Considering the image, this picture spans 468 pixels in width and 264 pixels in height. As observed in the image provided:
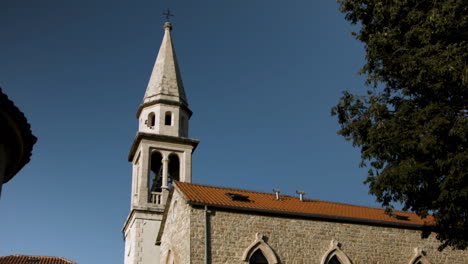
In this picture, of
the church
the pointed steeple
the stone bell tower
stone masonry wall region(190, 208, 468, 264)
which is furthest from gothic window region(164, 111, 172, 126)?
stone masonry wall region(190, 208, 468, 264)

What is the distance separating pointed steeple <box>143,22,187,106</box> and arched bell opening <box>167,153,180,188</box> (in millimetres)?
3779

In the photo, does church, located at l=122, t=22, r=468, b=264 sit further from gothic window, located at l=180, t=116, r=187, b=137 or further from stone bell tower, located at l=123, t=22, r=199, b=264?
gothic window, located at l=180, t=116, r=187, b=137

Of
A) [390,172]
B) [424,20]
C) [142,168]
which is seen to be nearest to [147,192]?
[142,168]

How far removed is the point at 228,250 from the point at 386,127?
7.72 metres

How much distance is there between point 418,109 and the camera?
49.3 ft

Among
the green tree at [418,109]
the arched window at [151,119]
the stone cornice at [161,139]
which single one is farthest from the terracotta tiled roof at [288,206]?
the arched window at [151,119]

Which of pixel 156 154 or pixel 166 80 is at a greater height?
pixel 166 80

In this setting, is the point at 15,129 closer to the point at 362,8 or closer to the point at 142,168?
the point at 362,8

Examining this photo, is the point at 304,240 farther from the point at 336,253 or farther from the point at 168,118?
the point at 168,118

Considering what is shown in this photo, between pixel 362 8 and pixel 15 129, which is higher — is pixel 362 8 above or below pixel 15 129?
above

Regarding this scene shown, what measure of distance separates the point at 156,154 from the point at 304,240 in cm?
1334

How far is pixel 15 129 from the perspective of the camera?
6746 mm

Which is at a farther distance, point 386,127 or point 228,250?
point 228,250

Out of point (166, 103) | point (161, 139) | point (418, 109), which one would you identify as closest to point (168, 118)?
point (166, 103)
